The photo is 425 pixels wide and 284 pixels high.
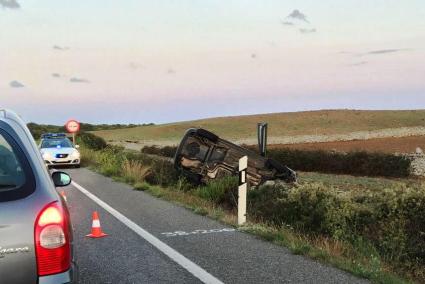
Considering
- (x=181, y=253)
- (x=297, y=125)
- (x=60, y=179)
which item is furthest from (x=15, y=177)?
(x=297, y=125)

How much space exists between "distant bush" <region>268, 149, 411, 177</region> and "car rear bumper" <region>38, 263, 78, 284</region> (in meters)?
31.2

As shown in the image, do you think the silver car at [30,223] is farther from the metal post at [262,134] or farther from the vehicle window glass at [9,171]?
the metal post at [262,134]

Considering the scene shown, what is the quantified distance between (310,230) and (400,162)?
2373 centimetres

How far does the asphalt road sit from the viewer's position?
602 centimetres

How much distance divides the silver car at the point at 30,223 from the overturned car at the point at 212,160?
Result: 510 inches

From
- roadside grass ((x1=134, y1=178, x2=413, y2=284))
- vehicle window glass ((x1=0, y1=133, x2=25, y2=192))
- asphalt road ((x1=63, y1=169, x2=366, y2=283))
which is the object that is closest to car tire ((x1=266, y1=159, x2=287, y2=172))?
asphalt road ((x1=63, y1=169, x2=366, y2=283))

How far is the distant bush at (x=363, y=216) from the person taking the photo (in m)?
9.36

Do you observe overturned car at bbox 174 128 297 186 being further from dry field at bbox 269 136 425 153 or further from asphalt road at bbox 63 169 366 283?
dry field at bbox 269 136 425 153

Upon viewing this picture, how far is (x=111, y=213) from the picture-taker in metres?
10.8

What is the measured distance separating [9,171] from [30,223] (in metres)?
0.62

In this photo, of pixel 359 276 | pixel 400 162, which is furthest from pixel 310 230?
pixel 400 162

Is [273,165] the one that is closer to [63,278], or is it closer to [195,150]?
[195,150]

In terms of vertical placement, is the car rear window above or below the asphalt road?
above

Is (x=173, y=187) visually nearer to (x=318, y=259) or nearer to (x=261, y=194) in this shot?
(x=261, y=194)
